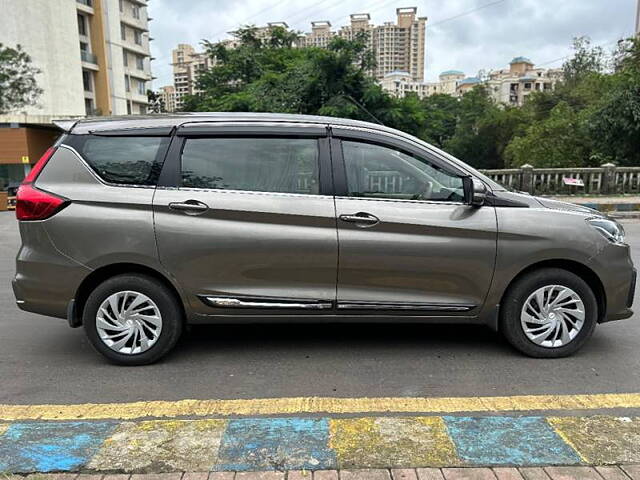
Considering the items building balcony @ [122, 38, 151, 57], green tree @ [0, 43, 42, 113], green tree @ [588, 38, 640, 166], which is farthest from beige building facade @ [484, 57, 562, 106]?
green tree @ [0, 43, 42, 113]

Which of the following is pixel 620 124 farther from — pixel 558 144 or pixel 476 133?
pixel 476 133

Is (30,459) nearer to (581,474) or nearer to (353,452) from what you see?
(353,452)

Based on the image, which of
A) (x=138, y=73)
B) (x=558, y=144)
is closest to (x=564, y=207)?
(x=558, y=144)

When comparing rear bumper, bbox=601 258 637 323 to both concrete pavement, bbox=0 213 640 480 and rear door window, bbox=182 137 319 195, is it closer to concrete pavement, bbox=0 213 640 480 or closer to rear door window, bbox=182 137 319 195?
Answer: concrete pavement, bbox=0 213 640 480

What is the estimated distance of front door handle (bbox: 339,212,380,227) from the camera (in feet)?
12.1

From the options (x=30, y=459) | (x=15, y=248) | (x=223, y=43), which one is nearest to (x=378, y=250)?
(x=30, y=459)

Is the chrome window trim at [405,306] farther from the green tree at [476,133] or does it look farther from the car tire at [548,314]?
the green tree at [476,133]

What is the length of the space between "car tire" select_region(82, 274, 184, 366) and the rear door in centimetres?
20

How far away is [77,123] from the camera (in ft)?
12.9

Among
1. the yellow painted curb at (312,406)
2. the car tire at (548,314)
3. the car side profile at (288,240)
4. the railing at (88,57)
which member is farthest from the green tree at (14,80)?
the car tire at (548,314)

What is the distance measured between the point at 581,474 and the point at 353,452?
1.06 metres

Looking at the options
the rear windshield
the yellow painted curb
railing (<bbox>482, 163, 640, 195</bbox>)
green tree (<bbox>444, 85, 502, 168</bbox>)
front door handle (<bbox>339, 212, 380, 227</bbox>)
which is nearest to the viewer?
the yellow painted curb

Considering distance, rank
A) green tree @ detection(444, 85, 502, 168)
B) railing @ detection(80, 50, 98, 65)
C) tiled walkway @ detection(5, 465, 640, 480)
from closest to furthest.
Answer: tiled walkway @ detection(5, 465, 640, 480) → railing @ detection(80, 50, 98, 65) → green tree @ detection(444, 85, 502, 168)

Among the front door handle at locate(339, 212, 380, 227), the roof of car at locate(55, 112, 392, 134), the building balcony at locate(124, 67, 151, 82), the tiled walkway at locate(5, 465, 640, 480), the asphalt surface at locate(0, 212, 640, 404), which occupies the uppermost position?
the building balcony at locate(124, 67, 151, 82)
